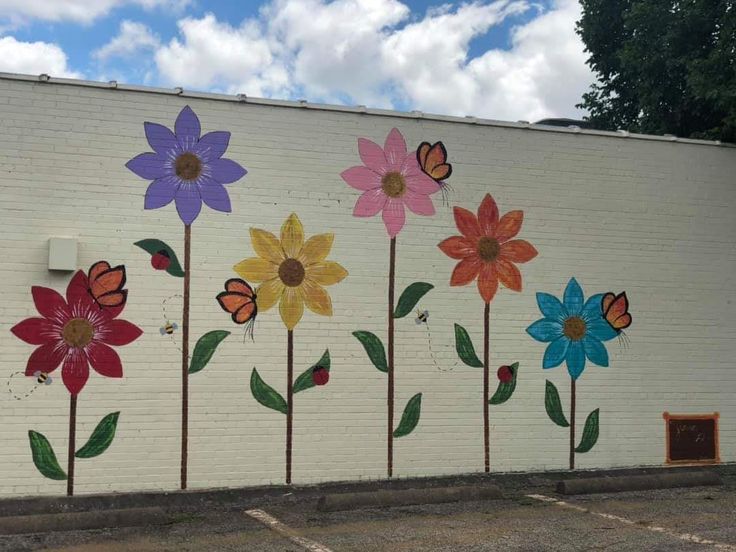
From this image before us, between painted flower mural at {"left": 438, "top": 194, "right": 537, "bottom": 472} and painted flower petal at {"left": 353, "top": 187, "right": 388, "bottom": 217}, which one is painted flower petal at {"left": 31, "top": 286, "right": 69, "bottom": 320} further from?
painted flower mural at {"left": 438, "top": 194, "right": 537, "bottom": 472}

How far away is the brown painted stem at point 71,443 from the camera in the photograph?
880 cm

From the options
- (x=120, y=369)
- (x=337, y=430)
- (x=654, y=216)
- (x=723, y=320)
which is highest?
(x=654, y=216)

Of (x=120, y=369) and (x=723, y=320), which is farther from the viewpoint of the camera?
(x=723, y=320)

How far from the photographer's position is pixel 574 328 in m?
10.7

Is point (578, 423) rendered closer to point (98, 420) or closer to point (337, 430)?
point (337, 430)

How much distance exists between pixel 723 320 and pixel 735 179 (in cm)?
201

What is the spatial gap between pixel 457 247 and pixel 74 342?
478cm

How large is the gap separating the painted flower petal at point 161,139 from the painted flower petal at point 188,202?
45 cm

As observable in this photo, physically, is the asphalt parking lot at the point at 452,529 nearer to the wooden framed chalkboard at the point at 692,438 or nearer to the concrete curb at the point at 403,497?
the concrete curb at the point at 403,497

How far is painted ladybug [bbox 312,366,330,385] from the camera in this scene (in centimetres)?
968

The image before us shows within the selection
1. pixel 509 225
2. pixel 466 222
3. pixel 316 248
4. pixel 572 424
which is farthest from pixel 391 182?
pixel 572 424

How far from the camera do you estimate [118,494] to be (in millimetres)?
8883

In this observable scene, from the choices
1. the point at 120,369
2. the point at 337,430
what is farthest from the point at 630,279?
the point at 120,369

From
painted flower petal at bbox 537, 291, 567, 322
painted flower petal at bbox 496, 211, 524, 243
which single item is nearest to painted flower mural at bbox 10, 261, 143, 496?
painted flower petal at bbox 496, 211, 524, 243
